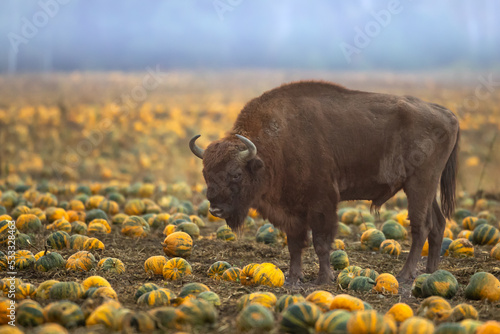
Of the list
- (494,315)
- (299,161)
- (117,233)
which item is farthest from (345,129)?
(117,233)

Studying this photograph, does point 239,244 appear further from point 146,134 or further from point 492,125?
point 492,125

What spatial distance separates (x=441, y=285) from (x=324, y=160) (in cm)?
244

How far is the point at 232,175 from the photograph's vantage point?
25.2 ft

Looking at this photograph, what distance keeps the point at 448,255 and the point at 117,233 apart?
5.67 m

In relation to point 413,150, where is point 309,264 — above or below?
below

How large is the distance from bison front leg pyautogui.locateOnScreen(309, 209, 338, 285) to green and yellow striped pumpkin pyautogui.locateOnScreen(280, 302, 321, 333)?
9.96 ft

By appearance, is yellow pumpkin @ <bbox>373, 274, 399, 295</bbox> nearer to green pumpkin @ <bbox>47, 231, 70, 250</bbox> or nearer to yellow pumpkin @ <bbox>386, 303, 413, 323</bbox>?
yellow pumpkin @ <bbox>386, 303, 413, 323</bbox>

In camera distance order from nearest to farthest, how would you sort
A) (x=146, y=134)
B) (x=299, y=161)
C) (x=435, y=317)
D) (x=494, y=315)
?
(x=435, y=317) → (x=494, y=315) → (x=299, y=161) → (x=146, y=134)

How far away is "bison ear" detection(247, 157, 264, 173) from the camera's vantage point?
772cm

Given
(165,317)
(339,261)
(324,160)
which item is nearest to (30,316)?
(165,317)

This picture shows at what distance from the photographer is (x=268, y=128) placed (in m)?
8.22

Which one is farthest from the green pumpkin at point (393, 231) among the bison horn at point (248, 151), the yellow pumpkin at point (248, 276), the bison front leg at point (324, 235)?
the yellow pumpkin at point (248, 276)

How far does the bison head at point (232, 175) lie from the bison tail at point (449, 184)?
3428mm

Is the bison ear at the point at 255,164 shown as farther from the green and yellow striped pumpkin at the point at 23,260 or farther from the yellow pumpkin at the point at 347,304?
the green and yellow striped pumpkin at the point at 23,260
